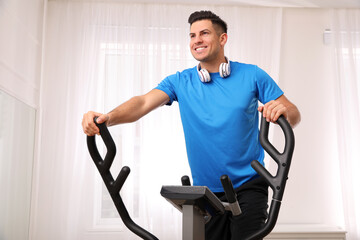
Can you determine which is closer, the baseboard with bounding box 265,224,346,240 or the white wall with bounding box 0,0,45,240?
the white wall with bounding box 0,0,45,240

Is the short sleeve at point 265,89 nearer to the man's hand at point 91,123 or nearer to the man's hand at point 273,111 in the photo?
the man's hand at point 273,111

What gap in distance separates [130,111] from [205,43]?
1.57 feet

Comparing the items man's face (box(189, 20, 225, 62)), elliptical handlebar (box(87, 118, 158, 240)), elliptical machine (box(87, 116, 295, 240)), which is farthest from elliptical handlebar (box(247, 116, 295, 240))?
man's face (box(189, 20, 225, 62))

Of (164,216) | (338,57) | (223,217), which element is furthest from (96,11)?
(223,217)

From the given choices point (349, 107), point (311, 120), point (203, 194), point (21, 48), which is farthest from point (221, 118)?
point (349, 107)

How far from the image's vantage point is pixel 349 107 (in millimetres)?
4246

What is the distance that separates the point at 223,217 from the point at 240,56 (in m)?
2.83

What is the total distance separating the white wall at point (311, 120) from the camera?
13.7 feet

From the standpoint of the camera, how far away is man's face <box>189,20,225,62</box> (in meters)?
1.83

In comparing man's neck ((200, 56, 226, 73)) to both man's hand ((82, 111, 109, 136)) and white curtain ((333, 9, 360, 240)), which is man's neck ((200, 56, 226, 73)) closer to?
man's hand ((82, 111, 109, 136))

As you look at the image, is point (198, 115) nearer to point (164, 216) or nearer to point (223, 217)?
point (223, 217)

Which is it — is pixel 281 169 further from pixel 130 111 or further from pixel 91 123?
pixel 130 111

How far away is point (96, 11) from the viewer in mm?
4234

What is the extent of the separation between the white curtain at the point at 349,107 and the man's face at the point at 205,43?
280 centimetres
